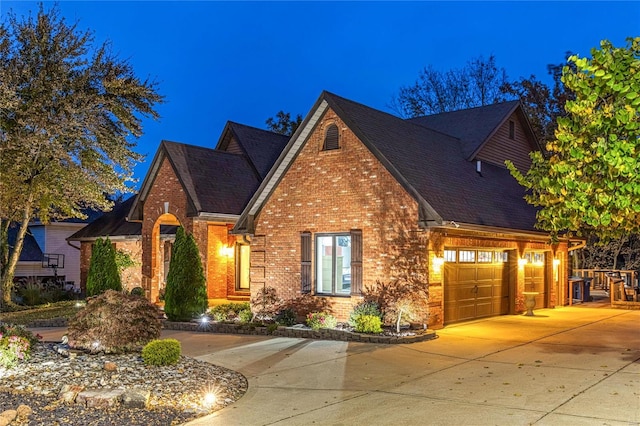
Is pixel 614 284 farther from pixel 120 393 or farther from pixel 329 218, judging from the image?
pixel 120 393

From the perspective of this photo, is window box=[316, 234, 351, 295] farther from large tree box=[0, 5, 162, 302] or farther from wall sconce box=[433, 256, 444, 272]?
large tree box=[0, 5, 162, 302]

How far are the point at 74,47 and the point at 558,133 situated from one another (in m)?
17.8

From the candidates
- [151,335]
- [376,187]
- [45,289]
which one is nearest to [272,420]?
[151,335]

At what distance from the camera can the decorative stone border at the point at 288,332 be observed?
48.0 feet

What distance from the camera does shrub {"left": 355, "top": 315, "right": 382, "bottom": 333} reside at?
50.1 ft

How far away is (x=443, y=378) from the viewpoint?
1052 centimetres

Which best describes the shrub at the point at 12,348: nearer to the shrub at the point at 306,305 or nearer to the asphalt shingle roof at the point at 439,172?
the shrub at the point at 306,305

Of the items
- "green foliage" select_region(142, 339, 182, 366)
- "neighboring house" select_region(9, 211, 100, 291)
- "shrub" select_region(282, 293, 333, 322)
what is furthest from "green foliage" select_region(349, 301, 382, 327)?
"neighboring house" select_region(9, 211, 100, 291)

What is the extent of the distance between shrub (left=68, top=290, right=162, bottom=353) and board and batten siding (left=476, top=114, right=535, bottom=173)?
1423 cm

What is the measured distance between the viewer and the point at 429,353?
42.9 ft

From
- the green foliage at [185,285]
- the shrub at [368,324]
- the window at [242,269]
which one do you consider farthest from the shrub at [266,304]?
the window at [242,269]

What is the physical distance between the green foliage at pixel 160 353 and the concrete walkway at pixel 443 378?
1296mm

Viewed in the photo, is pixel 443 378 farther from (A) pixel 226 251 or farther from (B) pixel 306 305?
(A) pixel 226 251

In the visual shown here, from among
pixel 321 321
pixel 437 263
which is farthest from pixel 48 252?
pixel 437 263
